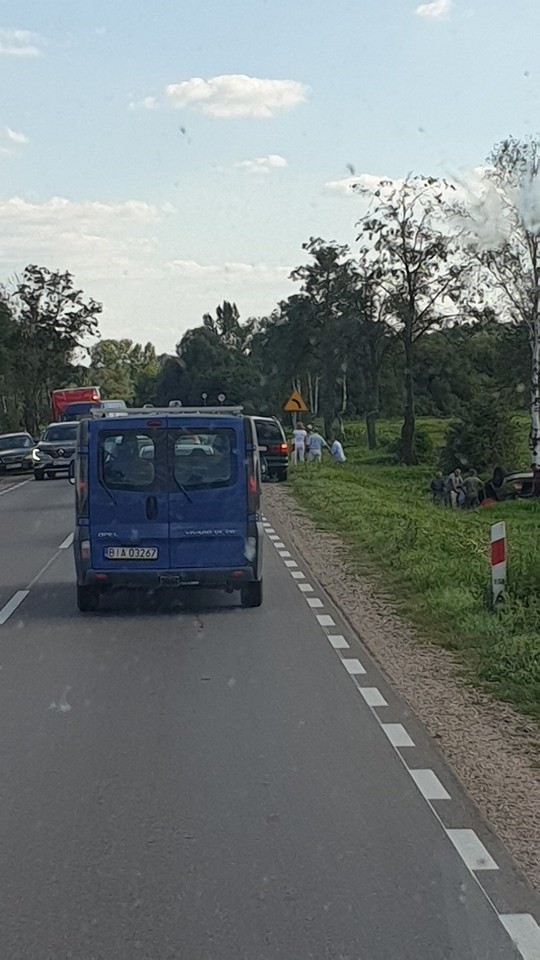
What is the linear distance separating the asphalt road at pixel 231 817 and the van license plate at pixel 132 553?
178 centimetres

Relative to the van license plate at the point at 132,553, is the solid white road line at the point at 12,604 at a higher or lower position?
lower

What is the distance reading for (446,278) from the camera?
200 feet

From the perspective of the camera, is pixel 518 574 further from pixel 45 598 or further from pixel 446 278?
pixel 446 278

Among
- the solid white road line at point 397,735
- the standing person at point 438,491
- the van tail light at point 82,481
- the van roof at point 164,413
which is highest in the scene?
the van roof at point 164,413

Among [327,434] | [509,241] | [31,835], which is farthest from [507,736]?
[327,434]

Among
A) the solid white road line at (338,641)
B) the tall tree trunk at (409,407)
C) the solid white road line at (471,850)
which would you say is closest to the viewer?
the solid white road line at (471,850)

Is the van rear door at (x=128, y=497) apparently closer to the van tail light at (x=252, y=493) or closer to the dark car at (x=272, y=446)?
the van tail light at (x=252, y=493)

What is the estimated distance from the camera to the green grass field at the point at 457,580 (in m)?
10.7

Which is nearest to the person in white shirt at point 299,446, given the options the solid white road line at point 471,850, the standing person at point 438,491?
the standing person at point 438,491

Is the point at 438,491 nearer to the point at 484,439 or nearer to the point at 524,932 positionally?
the point at 484,439

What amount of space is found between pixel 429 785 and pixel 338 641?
190 inches

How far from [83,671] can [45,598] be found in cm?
469

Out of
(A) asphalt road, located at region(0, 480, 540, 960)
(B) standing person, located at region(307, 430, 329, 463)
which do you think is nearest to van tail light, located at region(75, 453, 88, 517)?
(A) asphalt road, located at region(0, 480, 540, 960)

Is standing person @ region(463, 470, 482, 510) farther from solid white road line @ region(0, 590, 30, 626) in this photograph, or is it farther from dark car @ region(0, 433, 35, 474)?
solid white road line @ region(0, 590, 30, 626)
